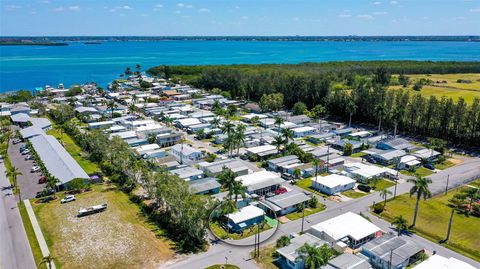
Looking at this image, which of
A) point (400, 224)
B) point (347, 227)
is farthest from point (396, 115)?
point (347, 227)

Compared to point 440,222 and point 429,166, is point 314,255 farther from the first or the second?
point 429,166

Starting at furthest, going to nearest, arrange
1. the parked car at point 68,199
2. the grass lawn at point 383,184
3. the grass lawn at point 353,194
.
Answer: the grass lawn at point 383,184, the grass lawn at point 353,194, the parked car at point 68,199

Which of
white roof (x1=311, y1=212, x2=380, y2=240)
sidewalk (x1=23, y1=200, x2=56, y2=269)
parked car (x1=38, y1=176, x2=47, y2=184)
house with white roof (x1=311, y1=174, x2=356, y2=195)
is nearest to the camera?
sidewalk (x1=23, y1=200, x2=56, y2=269)

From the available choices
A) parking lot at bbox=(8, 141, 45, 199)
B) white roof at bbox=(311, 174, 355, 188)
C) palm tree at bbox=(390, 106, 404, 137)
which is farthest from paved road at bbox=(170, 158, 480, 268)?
parking lot at bbox=(8, 141, 45, 199)

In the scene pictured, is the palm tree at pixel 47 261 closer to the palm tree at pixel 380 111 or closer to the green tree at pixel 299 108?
the palm tree at pixel 380 111

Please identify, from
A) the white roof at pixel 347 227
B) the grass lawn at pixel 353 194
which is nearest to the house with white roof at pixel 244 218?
the white roof at pixel 347 227

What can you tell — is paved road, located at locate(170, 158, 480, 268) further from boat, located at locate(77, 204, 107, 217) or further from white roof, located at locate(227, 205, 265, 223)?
boat, located at locate(77, 204, 107, 217)
